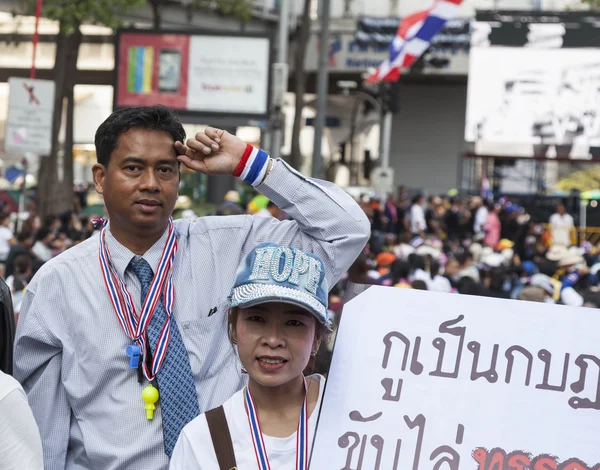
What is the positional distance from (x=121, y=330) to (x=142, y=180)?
0.42 meters

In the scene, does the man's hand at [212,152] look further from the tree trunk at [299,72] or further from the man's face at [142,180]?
the tree trunk at [299,72]

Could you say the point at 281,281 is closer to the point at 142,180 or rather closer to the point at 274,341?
the point at 274,341

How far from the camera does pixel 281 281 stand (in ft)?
9.04

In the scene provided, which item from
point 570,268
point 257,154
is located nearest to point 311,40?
point 570,268

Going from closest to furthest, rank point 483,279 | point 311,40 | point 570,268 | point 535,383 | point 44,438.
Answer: point 535,383 → point 44,438 → point 483,279 → point 570,268 → point 311,40

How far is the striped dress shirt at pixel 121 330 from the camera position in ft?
10.7

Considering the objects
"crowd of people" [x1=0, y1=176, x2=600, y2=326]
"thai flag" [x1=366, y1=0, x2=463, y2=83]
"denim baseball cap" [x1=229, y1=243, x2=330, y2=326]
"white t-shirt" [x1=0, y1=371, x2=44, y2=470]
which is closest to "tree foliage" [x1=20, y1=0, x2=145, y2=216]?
"crowd of people" [x1=0, y1=176, x2=600, y2=326]

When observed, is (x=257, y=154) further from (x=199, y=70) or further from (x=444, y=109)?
(x=444, y=109)

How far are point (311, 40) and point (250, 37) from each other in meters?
21.2

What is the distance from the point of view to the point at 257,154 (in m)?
3.50

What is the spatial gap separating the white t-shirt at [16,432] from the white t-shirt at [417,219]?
24.6 metres

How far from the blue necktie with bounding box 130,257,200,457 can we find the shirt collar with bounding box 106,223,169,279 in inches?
3.2

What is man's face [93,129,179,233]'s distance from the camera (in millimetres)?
3338

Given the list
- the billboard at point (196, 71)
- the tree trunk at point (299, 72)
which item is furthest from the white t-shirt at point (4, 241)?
the tree trunk at point (299, 72)
